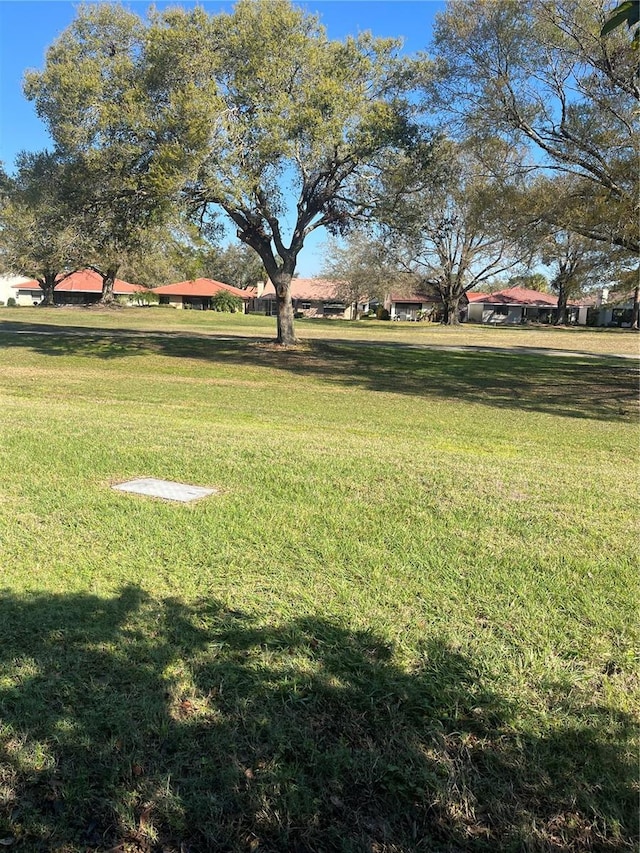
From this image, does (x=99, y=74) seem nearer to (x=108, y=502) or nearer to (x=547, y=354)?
(x=108, y=502)

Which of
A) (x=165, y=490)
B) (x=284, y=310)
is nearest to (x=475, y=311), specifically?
(x=284, y=310)

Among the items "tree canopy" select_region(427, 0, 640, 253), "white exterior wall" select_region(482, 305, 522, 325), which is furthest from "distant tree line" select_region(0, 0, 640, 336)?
"white exterior wall" select_region(482, 305, 522, 325)

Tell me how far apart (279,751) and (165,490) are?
3.32 meters

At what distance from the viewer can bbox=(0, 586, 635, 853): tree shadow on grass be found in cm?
222

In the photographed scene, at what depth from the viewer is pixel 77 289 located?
80.6m

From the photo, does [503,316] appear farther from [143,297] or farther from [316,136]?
[316,136]

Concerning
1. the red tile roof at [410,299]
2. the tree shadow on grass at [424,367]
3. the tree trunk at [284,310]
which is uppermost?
the red tile roof at [410,299]

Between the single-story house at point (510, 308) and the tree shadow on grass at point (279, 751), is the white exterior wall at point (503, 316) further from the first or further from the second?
the tree shadow on grass at point (279, 751)

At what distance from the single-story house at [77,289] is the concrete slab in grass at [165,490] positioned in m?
78.5

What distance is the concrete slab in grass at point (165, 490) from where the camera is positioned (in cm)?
537

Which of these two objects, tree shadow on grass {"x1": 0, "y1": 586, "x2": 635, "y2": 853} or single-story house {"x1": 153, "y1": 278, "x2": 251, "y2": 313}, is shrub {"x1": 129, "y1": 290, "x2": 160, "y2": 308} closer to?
single-story house {"x1": 153, "y1": 278, "x2": 251, "y2": 313}

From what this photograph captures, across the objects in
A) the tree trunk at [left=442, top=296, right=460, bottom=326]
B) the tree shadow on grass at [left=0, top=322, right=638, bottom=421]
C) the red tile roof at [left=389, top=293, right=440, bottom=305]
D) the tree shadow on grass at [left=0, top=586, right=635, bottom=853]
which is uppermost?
the red tile roof at [left=389, top=293, right=440, bottom=305]

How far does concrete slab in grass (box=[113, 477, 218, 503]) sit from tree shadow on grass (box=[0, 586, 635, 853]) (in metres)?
2.09

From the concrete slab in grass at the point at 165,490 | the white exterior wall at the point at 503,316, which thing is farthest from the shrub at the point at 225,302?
the concrete slab in grass at the point at 165,490
